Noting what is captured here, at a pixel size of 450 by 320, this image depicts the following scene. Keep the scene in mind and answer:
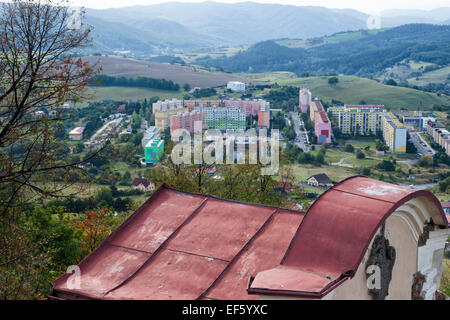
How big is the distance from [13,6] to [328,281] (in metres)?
5.57

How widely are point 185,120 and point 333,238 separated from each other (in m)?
49.7

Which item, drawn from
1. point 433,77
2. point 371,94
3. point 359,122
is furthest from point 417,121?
point 433,77

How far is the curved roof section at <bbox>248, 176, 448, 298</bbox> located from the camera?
4.31m

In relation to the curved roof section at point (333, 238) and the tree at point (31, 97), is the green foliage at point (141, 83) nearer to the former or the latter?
the tree at point (31, 97)

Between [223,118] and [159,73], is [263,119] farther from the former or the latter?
[159,73]

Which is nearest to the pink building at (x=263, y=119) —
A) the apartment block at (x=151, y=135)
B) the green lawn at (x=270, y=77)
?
the apartment block at (x=151, y=135)

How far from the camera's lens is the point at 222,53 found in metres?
184

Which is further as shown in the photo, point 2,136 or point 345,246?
point 2,136

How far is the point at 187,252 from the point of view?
587 cm

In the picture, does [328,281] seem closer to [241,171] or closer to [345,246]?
[345,246]

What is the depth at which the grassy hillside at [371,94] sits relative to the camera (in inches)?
3233

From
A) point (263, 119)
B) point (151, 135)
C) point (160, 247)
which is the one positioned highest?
point (160, 247)

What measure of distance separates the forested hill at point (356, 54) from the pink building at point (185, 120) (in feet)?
302

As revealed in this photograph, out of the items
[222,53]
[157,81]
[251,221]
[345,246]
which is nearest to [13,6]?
[251,221]
